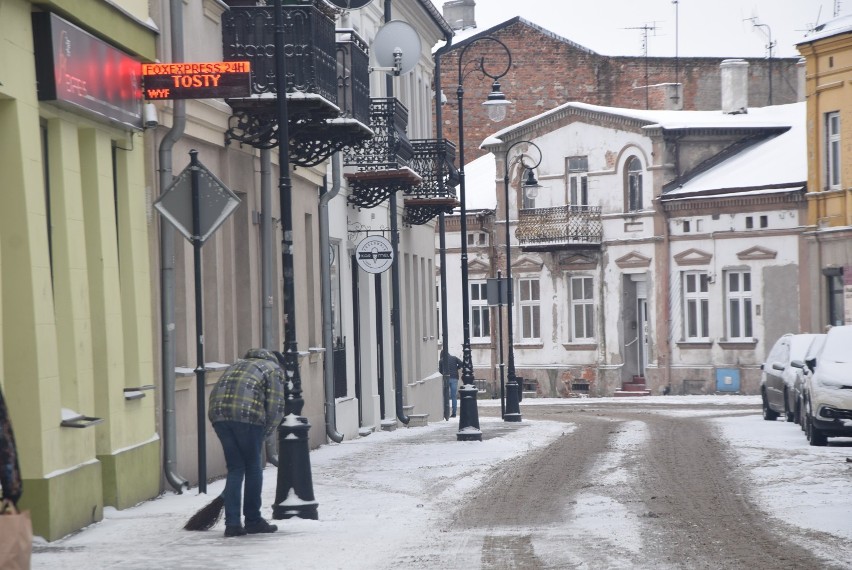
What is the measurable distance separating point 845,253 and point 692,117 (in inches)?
554

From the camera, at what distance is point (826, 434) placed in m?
21.9

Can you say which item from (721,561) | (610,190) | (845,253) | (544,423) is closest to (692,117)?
(610,190)

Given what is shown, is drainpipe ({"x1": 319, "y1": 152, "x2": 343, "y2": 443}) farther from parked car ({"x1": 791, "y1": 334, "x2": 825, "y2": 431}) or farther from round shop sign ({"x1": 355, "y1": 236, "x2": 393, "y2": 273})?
parked car ({"x1": 791, "y1": 334, "x2": 825, "y2": 431})

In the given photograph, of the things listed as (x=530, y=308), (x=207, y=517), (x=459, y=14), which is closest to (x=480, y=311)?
A: (x=530, y=308)

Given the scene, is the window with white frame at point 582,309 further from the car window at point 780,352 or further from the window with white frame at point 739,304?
the car window at point 780,352

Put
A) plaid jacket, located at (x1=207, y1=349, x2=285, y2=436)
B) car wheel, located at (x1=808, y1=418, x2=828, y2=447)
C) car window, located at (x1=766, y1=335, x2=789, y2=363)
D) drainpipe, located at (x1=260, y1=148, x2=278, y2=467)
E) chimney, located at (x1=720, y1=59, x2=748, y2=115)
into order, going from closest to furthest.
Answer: plaid jacket, located at (x1=207, y1=349, x2=285, y2=436) → drainpipe, located at (x1=260, y1=148, x2=278, y2=467) → car wheel, located at (x1=808, y1=418, x2=828, y2=447) → car window, located at (x1=766, y1=335, x2=789, y2=363) → chimney, located at (x1=720, y1=59, x2=748, y2=115)

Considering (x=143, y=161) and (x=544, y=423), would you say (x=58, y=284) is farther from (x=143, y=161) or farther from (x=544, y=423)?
(x=544, y=423)

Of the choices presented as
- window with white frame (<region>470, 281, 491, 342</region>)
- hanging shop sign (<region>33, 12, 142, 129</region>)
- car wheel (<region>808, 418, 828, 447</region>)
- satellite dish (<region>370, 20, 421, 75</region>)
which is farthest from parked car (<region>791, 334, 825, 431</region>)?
window with white frame (<region>470, 281, 491, 342</region>)

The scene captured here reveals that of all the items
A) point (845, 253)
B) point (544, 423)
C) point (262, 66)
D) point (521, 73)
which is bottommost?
point (544, 423)

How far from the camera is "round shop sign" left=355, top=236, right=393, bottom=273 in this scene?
25172mm

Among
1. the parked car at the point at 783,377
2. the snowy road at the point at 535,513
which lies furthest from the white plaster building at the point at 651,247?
the snowy road at the point at 535,513

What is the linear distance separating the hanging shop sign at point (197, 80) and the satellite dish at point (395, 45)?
39.1 feet

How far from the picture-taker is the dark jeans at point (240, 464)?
39.4ft

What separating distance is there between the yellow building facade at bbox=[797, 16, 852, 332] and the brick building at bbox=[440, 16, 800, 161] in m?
18.5
